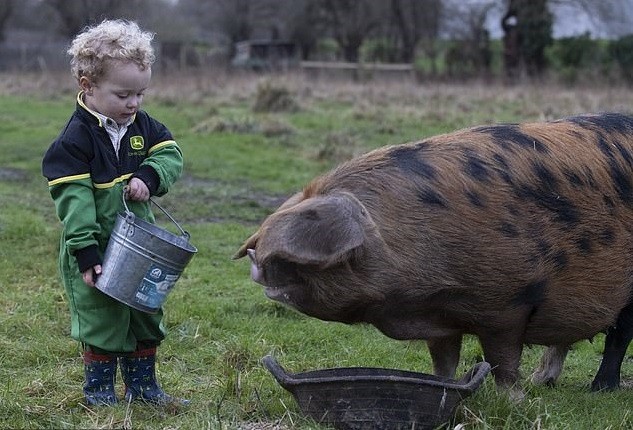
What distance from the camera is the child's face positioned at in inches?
154

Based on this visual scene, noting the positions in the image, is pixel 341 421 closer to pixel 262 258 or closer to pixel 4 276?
pixel 262 258

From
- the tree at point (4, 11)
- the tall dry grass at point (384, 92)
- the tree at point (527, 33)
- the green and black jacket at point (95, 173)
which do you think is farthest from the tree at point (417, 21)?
the green and black jacket at point (95, 173)

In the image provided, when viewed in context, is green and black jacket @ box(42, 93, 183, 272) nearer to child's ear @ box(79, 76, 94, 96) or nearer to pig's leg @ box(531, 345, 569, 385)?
A: child's ear @ box(79, 76, 94, 96)

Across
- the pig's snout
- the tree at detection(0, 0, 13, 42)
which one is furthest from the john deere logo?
the tree at detection(0, 0, 13, 42)

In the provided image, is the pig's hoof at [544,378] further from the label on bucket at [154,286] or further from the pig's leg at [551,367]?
the label on bucket at [154,286]

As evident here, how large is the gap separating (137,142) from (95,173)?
255 millimetres

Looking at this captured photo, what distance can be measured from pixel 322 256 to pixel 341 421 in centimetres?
68

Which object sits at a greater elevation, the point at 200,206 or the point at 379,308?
the point at 379,308

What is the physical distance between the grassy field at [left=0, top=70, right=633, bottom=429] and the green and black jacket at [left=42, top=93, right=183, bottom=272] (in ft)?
2.35

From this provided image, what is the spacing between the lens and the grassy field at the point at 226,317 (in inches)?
157

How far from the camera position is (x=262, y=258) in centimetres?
353

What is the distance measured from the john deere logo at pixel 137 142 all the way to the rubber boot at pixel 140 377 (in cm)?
89

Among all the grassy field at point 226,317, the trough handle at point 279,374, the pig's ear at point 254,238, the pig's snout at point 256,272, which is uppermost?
the pig's ear at point 254,238

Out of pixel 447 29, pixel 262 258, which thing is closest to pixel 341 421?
pixel 262 258
